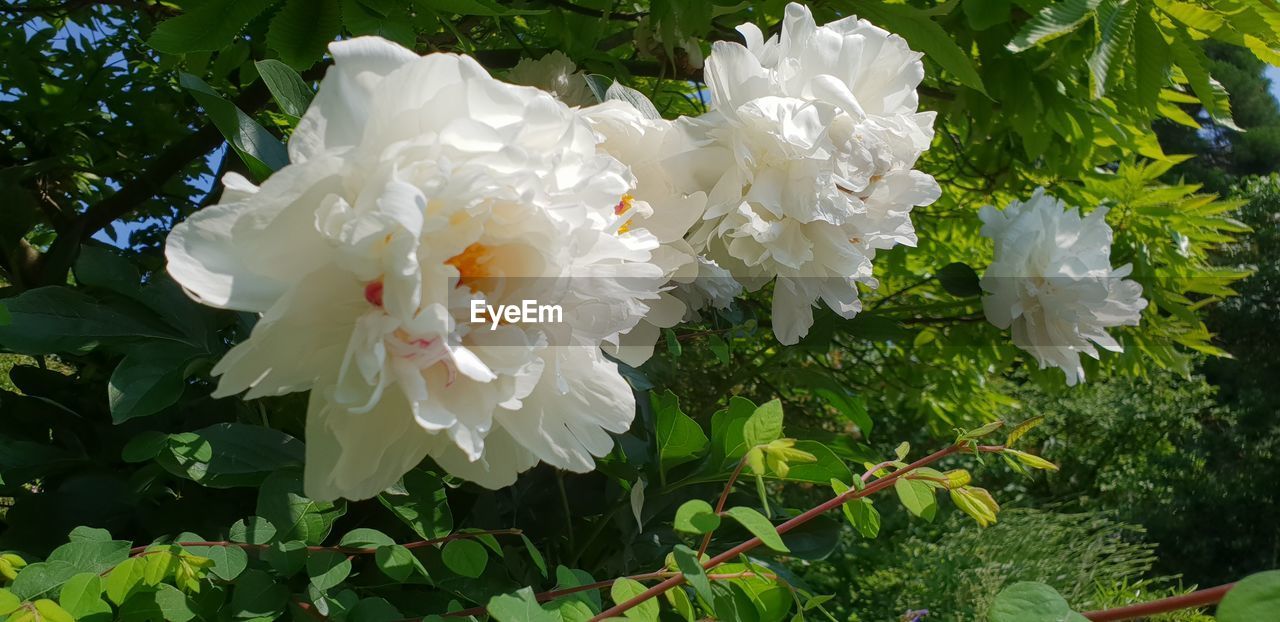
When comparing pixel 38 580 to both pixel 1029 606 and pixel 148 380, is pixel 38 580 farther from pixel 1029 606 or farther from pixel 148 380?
pixel 1029 606

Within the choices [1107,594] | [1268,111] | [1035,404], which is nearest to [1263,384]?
[1035,404]

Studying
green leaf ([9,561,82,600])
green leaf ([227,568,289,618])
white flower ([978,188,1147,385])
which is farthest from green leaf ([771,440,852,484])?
white flower ([978,188,1147,385])

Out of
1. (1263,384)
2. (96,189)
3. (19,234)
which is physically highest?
(19,234)

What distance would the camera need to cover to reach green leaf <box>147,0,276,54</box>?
580 millimetres

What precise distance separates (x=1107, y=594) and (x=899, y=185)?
270 centimetres

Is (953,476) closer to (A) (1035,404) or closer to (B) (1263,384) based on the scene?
(A) (1035,404)

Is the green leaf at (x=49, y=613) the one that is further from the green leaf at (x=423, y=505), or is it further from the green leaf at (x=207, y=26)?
the green leaf at (x=207, y=26)

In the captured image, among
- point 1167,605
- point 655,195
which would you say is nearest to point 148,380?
point 655,195

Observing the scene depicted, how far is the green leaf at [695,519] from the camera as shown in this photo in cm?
42

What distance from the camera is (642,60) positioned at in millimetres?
1072

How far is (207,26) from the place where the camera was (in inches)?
23.3

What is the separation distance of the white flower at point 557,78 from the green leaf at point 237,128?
0.34 metres

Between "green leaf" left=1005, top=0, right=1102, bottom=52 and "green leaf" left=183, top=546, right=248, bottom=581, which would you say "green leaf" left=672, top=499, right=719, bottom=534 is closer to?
"green leaf" left=183, top=546, right=248, bottom=581

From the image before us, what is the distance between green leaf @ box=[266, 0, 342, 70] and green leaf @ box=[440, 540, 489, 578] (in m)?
0.35
